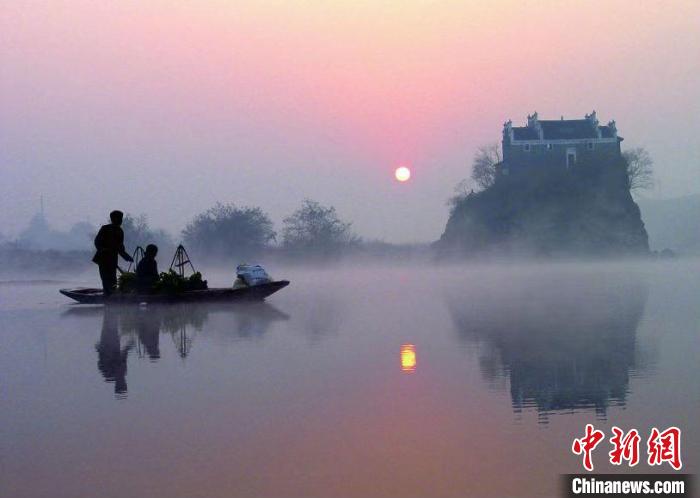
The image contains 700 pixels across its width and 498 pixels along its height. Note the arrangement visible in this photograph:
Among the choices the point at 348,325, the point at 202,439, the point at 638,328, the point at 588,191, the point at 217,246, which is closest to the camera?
the point at 202,439

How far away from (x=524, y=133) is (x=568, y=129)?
6700mm

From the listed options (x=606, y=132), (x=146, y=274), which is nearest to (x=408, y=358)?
(x=146, y=274)

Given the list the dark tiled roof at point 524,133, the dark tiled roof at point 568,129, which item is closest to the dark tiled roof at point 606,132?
the dark tiled roof at point 568,129

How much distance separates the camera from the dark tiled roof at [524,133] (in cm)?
11500

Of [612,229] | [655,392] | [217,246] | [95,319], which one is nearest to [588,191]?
[612,229]

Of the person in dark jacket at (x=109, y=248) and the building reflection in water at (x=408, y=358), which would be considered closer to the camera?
the building reflection in water at (x=408, y=358)

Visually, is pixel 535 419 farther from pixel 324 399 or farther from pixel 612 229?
pixel 612 229

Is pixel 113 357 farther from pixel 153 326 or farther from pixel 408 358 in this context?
pixel 153 326

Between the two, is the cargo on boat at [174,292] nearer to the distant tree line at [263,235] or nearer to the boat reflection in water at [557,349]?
the boat reflection in water at [557,349]

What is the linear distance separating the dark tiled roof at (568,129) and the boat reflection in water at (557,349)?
89335 millimetres

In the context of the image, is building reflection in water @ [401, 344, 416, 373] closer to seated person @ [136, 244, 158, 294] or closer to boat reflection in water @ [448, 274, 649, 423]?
boat reflection in water @ [448, 274, 649, 423]

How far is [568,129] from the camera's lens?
11688 cm

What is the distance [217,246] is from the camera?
15138 centimetres

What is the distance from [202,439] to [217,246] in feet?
474
